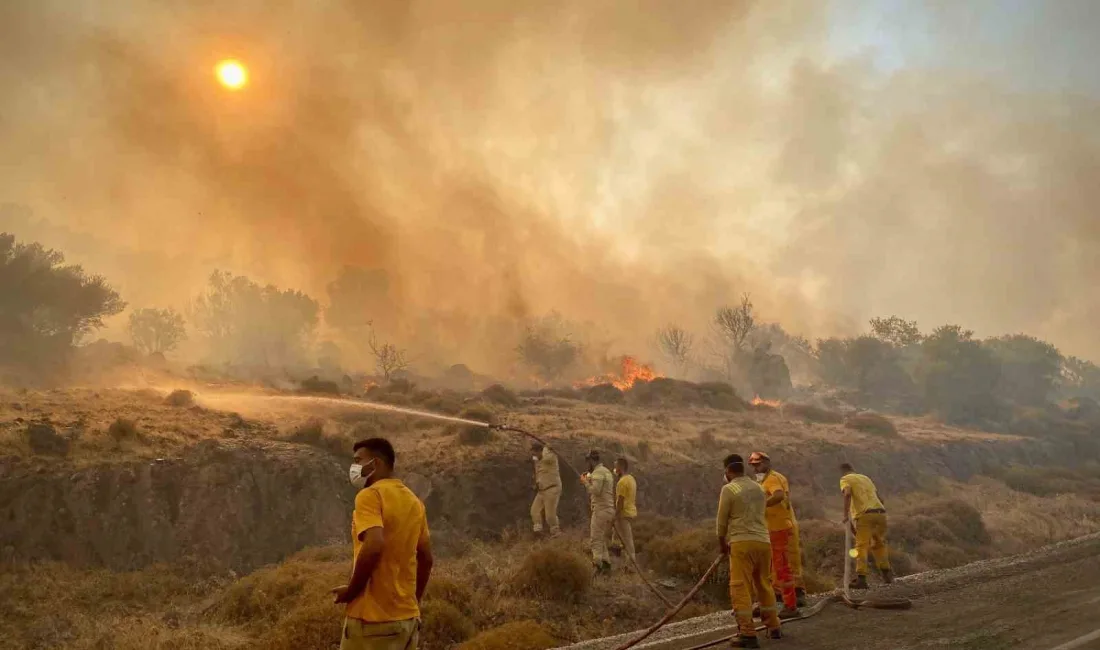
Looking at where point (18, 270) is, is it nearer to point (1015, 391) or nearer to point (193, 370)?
point (193, 370)

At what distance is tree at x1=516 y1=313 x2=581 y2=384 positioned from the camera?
60.4m

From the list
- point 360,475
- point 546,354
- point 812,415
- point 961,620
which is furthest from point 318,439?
point 546,354

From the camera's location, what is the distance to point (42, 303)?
37.6 meters

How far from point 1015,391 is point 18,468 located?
300 ft

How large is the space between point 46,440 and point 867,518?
→ 58.5 feet

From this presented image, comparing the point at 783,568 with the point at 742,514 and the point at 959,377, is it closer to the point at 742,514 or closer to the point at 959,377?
the point at 742,514

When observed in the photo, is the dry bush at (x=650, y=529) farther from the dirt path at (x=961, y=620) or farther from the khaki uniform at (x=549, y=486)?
the dirt path at (x=961, y=620)

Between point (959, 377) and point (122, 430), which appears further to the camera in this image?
point (959, 377)

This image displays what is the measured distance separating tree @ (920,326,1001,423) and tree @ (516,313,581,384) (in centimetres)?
3572

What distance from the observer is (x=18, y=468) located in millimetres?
13016

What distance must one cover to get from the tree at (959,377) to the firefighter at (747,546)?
193 feet

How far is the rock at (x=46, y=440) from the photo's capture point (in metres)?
13.9

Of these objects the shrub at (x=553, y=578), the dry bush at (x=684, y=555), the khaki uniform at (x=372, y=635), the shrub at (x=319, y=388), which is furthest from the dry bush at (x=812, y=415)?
Result: the khaki uniform at (x=372, y=635)

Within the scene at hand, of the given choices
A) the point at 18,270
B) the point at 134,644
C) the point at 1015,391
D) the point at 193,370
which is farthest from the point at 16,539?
the point at 1015,391
